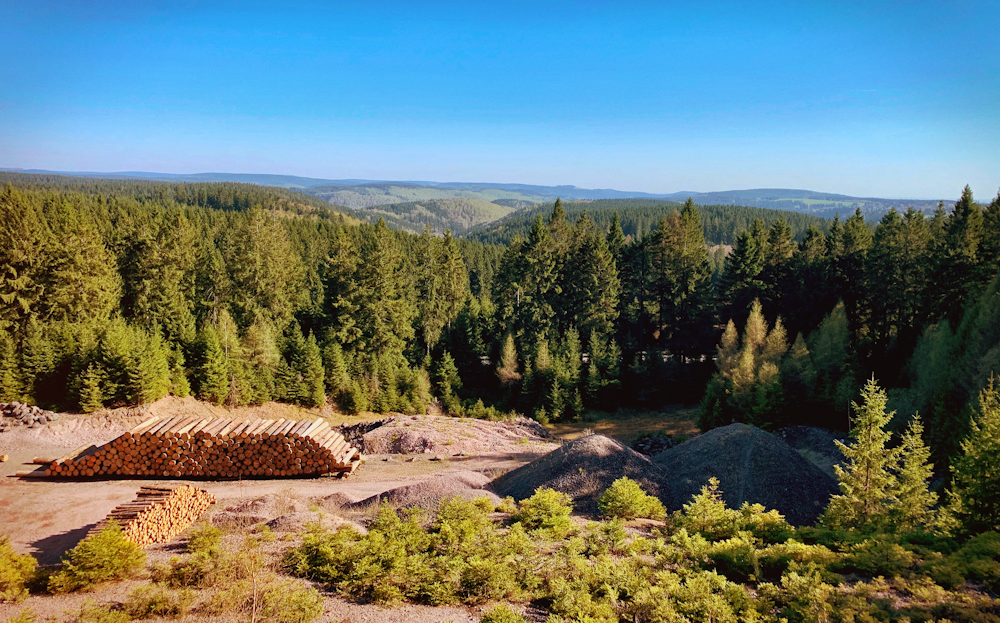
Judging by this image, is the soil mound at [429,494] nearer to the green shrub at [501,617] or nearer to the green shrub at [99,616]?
the green shrub at [501,617]

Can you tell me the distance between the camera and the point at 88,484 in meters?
18.4

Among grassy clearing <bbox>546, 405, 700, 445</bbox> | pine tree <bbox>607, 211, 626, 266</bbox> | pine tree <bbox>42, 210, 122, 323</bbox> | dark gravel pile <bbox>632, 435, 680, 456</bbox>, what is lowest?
grassy clearing <bbox>546, 405, 700, 445</bbox>

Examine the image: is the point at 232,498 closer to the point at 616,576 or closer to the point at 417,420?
the point at 616,576

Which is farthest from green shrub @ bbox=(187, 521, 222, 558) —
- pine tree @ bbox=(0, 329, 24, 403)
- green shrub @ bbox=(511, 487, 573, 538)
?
pine tree @ bbox=(0, 329, 24, 403)

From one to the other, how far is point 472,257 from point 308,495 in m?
82.2

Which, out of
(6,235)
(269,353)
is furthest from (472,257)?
(6,235)

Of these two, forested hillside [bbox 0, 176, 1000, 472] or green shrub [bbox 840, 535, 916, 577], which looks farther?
forested hillside [bbox 0, 176, 1000, 472]

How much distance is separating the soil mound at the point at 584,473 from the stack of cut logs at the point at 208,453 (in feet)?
23.6

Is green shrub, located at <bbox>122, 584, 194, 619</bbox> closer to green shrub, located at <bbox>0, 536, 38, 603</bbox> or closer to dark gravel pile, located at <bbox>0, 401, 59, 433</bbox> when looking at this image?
green shrub, located at <bbox>0, 536, 38, 603</bbox>

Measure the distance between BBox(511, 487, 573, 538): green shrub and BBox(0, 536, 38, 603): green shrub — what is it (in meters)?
10.3

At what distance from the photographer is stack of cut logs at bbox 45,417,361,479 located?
19.5 metres

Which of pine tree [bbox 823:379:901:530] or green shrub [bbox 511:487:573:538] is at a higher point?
pine tree [bbox 823:379:901:530]

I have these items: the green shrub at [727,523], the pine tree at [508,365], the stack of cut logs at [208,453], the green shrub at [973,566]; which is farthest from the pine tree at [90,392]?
the green shrub at [973,566]

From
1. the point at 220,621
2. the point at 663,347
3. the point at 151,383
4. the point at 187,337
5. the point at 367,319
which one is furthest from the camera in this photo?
the point at 663,347
